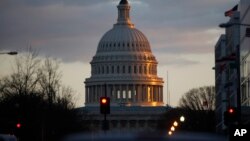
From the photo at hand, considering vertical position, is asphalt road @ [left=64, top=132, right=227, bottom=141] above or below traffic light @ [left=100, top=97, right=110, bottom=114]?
below

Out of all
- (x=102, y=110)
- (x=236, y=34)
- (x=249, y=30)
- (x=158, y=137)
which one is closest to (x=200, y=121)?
(x=236, y=34)

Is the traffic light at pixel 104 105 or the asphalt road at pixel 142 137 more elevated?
the traffic light at pixel 104 105

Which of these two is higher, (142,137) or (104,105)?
(104,105)

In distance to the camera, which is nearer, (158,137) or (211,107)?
(158,137)

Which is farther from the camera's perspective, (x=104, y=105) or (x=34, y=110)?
(x=34, y=110)

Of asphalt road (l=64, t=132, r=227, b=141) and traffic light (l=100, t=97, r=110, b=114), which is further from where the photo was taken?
traffic light (l=100, t=97, r=110, b=114)

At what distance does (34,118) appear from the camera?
294ft

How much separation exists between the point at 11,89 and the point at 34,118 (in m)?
16.1

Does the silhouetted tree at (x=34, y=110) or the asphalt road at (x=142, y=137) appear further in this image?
the silhouetted tree at (x=34, y=110)

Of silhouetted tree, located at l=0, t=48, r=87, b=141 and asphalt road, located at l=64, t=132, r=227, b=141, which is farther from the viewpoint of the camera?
silhouetted tree, located at l=0, t=48, r=87, b=141

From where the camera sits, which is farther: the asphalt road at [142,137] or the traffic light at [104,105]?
the traffic light at [104,105]

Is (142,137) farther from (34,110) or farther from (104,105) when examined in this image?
(34,110)

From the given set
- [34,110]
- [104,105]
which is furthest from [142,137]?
[34,110]

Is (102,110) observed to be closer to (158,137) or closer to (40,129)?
(158,137)
